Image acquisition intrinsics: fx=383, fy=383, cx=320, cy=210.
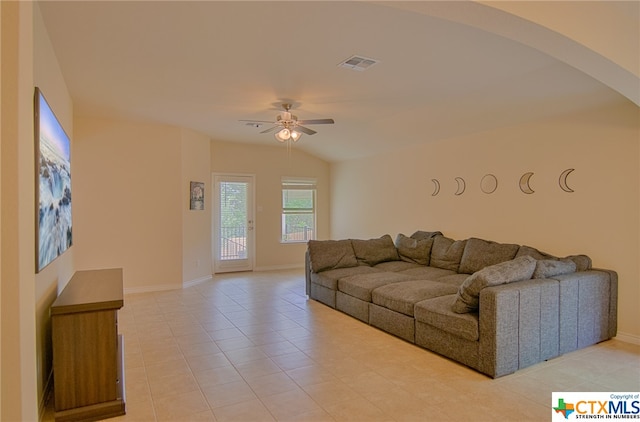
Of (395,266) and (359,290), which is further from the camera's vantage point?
(395,266)

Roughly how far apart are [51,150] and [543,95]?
175 inches

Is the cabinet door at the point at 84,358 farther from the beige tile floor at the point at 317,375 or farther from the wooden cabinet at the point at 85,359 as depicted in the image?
the beige tile floor at the point at 317,375

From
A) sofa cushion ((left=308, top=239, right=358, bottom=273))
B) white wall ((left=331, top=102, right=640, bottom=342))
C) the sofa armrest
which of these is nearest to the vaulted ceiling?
white wall ((left=331, top=102, right=640, bottom=342))

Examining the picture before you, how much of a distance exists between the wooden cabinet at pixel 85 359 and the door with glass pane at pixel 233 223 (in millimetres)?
4928

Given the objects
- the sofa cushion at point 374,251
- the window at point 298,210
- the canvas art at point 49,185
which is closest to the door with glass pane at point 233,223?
the window at point 298,210

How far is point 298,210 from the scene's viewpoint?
844 cm

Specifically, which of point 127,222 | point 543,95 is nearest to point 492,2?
point 543,95

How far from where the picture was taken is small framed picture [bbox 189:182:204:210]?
21.0ft

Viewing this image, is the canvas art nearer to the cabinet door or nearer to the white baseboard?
the cabinet door

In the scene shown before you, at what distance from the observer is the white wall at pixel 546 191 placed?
3666 mm

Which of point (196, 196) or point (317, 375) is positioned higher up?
point (196, 196)

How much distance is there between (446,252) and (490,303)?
7.77ft

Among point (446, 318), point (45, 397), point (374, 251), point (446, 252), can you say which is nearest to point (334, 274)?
point (374, 251)

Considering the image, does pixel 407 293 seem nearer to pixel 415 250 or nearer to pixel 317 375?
pixel 317 375
